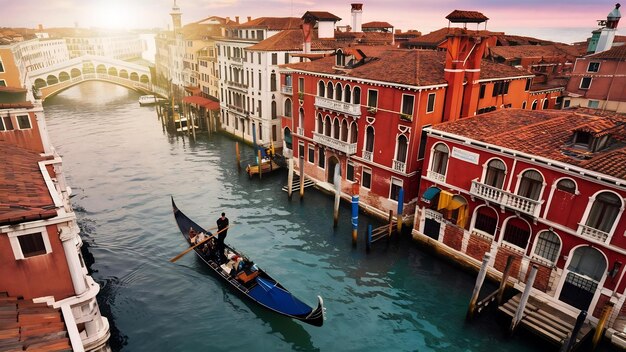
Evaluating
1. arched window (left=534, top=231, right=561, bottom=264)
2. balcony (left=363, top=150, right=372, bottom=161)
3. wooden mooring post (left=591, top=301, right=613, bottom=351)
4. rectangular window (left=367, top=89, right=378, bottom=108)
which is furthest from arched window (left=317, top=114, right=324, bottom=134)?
wooden mooring post (left=591, top=301, right=613, bottom=351)

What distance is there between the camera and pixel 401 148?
18.0 meters

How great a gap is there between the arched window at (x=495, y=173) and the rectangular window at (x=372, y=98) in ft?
22.0

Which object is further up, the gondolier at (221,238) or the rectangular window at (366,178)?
the rectangular window at (366,178)

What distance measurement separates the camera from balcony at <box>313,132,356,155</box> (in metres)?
20.1

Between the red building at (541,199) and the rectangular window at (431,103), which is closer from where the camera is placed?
the red building at (541,199)

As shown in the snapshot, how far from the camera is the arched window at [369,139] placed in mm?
19281

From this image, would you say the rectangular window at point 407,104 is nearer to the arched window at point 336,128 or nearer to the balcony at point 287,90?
the arched window at point 336,128

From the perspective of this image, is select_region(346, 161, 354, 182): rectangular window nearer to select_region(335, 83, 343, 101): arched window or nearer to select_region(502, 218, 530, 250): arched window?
select_region(335, 83, 343, 101): arched window

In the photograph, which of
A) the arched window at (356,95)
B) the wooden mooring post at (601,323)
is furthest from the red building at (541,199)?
the arched window at (356,95)

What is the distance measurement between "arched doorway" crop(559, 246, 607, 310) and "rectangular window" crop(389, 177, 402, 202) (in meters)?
7.81

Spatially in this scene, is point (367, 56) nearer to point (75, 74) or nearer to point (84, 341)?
point (84, 341)

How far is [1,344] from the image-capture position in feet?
20.1

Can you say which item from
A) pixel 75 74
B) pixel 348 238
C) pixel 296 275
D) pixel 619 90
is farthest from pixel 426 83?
pixel 75 74

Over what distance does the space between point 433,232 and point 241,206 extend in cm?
1114
